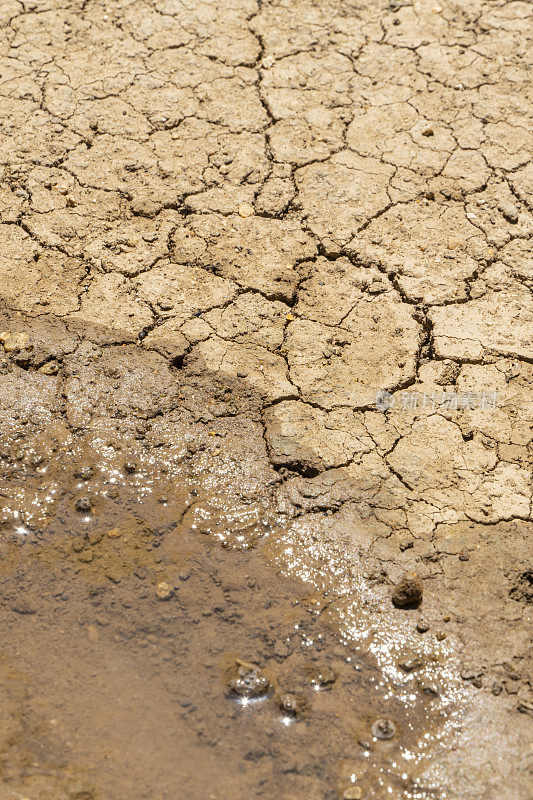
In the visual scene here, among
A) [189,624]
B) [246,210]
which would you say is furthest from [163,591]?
[246,210]

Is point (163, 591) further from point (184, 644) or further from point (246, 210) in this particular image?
point (246, 210)

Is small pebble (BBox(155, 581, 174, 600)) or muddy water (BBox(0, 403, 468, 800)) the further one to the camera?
small pebble (BBox(155, 581, 174, 600))

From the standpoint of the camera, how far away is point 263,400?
312cm

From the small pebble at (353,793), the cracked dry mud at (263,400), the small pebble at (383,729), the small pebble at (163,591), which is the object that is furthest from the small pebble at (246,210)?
the small pebble at (353,793)

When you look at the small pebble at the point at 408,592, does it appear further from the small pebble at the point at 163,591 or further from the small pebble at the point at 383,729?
the small pebble at the point at 163,591

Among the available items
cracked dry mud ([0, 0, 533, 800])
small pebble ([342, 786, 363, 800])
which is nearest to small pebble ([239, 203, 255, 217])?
cracked dry mud ([0, 0, 533, 800])

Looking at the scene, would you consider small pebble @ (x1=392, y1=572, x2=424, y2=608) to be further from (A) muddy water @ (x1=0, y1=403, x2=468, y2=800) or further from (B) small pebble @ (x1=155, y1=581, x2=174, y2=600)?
(B) small pebble @ (x1=155, y1=581, x2=174, y2=600)

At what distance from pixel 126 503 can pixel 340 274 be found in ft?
5.16

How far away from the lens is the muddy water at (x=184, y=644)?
2.29 meters

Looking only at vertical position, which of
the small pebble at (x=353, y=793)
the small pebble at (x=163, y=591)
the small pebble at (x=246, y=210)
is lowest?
the small pebble at (x=353, y=793)

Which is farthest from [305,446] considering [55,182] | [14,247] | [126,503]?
[55,182]

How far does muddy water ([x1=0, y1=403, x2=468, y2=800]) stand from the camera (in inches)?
90.0

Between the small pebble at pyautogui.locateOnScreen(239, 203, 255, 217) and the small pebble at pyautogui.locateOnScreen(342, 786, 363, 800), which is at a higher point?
the small pebble at pyautogui.locateOnScreen(239, 203, 255, 217)

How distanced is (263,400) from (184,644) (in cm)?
110
